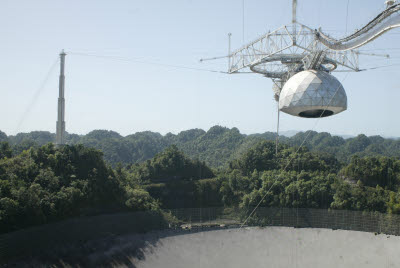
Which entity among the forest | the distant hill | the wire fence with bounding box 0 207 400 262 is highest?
the distant hill

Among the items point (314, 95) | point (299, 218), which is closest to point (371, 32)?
point (314, 95)

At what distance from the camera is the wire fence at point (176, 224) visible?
1675cm

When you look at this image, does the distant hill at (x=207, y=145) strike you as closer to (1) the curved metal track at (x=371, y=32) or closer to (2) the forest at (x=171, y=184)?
(2) the forest at (x=171, y=184)

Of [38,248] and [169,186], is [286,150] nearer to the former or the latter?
[169,186]

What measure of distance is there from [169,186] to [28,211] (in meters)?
15.1

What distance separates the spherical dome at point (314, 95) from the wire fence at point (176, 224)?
31.1ft

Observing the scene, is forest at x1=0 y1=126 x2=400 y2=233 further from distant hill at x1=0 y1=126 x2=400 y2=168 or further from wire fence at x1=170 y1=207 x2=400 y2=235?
distant hill at x1=0 y1=126 x2=400 y2=168

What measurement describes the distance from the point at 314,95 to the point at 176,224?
12402 millimetres

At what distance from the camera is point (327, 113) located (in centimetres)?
1586

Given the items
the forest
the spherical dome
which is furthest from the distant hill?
the spherical dome

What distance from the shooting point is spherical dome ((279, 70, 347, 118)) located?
14680 millimetres

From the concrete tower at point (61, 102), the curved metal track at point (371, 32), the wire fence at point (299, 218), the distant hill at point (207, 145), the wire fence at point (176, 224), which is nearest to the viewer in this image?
the curved metal track at point (371, 32)

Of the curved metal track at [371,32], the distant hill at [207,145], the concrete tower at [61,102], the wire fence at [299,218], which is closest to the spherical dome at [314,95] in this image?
the curved metal track at [371,32]

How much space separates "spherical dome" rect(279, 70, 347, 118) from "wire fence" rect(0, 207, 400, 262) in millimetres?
9479
